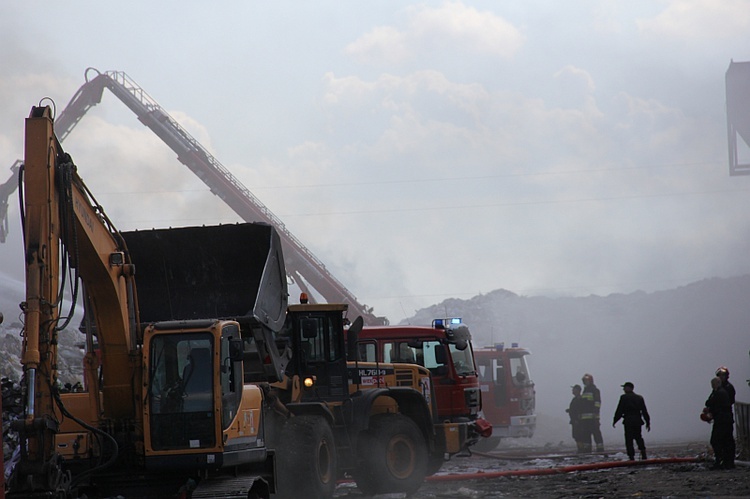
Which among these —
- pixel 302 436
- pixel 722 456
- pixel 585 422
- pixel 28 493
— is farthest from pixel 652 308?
pixel 28 493

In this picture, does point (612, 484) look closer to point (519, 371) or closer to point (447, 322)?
point (447, 322)

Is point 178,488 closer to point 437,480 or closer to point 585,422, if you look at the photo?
point 437,480

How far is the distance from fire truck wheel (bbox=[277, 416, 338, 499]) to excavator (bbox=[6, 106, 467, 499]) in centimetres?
2

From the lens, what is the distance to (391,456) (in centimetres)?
1383

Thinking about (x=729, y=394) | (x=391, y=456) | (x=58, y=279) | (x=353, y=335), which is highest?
(x=58, y=279)

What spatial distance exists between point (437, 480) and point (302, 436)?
189 inches

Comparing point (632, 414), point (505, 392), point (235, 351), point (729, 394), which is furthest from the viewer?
point (505, 392)

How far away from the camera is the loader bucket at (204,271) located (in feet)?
39.1

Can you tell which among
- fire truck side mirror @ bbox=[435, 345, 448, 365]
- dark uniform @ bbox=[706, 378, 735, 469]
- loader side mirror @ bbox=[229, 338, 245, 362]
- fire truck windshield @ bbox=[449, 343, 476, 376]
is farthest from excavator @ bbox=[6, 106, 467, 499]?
dark uniform @ bbox=[706, 378, 735, 469]

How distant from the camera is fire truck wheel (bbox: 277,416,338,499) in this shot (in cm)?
1137

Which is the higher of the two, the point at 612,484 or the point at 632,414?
the point at 632,414

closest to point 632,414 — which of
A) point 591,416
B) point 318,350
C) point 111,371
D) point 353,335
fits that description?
point 591,416

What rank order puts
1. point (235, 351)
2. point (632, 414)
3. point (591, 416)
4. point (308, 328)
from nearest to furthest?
point (235, 351) → point (308, 328) → point (632, 414) → point (591, 416)

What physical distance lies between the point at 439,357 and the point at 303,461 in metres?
6.27
